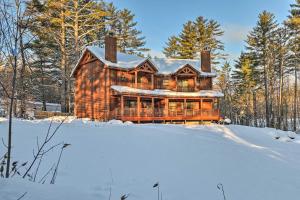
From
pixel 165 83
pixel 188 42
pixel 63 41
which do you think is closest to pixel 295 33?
pixel 188 42

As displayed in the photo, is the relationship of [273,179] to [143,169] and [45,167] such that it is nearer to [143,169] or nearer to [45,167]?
[143,169]

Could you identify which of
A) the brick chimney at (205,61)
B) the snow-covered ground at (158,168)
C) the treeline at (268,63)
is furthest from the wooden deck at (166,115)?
the snow-covered ground at (158,168)

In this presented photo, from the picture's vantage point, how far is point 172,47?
49375 mm

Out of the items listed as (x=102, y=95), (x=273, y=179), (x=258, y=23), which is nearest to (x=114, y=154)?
(x=273, y=179)

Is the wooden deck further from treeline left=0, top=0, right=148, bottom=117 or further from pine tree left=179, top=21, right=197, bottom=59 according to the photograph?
pine tree left=179, top=21, right=197, bottom=59

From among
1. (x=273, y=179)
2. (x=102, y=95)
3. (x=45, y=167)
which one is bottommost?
(x=273, y=179)

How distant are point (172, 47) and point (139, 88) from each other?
24.1 metres

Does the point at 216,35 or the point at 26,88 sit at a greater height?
the point at 216,35

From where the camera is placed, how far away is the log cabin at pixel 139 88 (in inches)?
1001

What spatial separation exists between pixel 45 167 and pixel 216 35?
141 ft

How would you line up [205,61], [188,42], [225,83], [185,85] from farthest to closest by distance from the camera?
[225,83], [188,42], [205,61], [185,85]

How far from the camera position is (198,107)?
31.5 metres

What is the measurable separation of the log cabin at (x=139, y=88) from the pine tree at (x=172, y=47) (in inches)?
650

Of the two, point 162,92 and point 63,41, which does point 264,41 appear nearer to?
point 162,92
